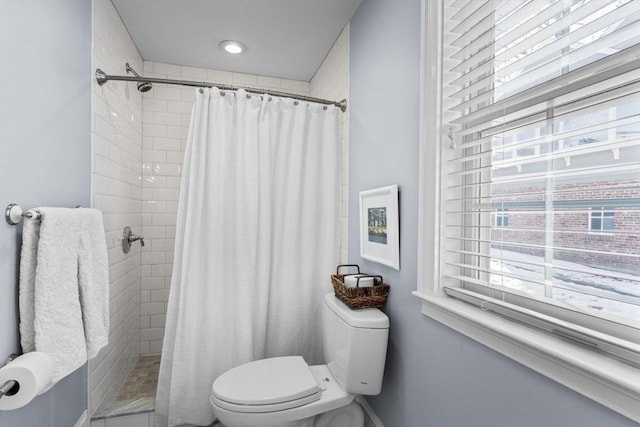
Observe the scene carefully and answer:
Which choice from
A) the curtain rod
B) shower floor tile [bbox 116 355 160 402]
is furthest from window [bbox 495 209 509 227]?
shower floor tile [bbox 116 355 160 402]

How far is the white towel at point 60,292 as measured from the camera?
3.48 ft

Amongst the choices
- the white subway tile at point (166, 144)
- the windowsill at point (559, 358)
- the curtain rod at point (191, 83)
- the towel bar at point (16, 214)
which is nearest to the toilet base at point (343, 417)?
the windowsill at point (559, 358)

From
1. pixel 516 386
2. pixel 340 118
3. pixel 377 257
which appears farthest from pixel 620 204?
pixel 340 118

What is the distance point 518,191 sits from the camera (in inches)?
37.0

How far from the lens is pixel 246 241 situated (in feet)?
6.16

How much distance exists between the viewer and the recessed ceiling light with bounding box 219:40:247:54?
88.3 inches

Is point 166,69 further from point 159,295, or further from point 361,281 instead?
point 361,281

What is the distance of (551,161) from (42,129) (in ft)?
5.46

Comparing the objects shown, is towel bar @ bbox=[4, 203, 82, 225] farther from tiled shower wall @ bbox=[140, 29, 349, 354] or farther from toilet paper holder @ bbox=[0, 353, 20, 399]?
tiled shower wall @ bbox=[140, 29, 349, 354]

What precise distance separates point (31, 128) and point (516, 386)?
172 centimetres

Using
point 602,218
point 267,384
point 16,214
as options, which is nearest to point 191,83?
point 16,214

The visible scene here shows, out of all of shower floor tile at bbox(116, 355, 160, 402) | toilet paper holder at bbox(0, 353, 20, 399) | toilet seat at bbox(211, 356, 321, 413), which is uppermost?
toilet paper holder at bbox(0, 353, 20, 399)

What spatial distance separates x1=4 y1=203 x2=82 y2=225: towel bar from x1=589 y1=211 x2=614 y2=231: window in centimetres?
158

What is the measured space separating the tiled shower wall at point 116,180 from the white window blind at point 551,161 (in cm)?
170
